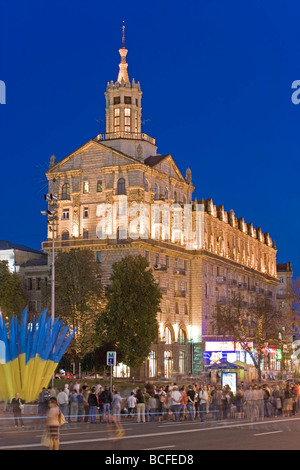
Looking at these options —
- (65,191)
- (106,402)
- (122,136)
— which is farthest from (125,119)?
(106,402)

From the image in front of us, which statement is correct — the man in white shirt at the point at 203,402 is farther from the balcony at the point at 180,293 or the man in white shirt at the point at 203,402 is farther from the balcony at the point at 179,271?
the balcony at the point at 179,271

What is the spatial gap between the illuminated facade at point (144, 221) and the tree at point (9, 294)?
17.9ft

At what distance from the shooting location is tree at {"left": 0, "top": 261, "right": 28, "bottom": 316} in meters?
77.2

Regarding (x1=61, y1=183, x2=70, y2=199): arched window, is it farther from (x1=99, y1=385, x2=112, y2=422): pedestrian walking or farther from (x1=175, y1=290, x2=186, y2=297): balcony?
(x1=99, y1=385, x2=112, y2=422): pedestrian walking

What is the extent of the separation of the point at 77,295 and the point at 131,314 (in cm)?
705

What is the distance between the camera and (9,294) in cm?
7856

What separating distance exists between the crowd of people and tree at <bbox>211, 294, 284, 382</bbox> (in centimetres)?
3972

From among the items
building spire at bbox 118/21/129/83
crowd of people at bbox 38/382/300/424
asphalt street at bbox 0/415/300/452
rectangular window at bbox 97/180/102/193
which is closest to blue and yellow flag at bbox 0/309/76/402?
crowd of people at bbox 38/382/300/424

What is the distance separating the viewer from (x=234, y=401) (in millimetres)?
39562

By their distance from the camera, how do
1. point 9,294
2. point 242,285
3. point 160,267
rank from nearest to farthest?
point 9,294, point 160,267, point 242,285

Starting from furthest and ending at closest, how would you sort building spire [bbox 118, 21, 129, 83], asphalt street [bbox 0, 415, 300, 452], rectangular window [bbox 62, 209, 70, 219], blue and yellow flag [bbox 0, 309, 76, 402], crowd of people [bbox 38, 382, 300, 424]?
building spire [bbox 118, 21, 129, 83] → rectangular window [bbox 62, 209, 70, 219] → blue and yellow flag [bbox 0, 309, 76, 402] → crowd of people [bbox 38, 382, 300, 424] → asphalt street [bbox 0, 415, 300, 452]

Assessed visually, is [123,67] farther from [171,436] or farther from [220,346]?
[171,436]
